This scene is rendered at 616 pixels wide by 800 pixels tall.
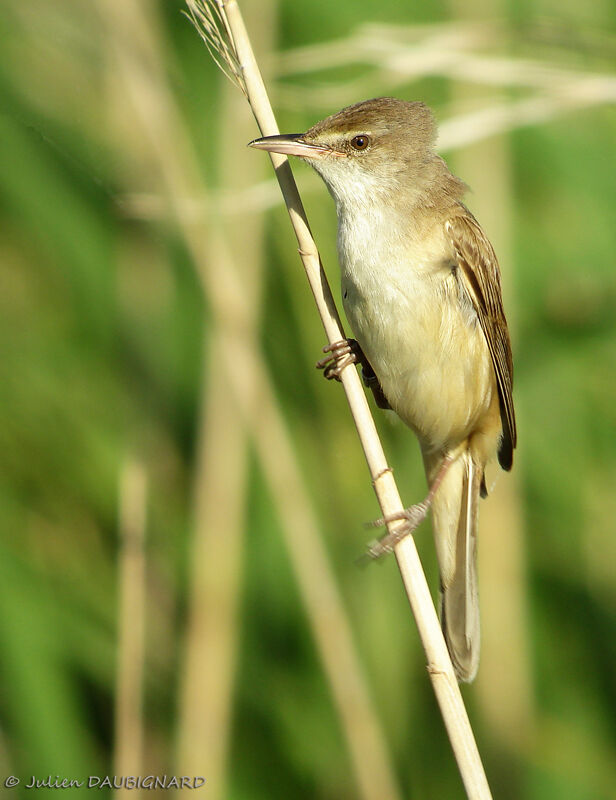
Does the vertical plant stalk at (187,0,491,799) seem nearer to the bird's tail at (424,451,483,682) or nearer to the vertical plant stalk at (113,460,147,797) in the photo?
the bird's tail at (424,451,483,682)

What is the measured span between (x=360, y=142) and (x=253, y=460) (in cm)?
99

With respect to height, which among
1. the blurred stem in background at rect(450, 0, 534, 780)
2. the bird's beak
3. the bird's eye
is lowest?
A: the blurred stem in background at rect(450, 0, 534, 780)

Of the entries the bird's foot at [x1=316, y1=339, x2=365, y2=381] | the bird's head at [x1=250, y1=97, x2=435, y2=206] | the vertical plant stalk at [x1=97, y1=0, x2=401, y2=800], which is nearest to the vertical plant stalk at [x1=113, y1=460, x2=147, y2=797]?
the vertical plant stalk at [x1=97, y1=0, x2=401, y2=800]

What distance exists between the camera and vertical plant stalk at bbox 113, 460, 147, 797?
7.81 feet

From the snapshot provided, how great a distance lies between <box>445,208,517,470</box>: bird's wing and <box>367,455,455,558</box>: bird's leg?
0.21 metres

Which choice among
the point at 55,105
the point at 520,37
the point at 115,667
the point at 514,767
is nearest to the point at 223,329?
the point at 55,105

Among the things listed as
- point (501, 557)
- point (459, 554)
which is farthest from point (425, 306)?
point (501, 557)

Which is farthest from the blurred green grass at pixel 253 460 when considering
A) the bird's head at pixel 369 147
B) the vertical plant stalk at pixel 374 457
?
the vertical plant stalk at pixel 374 457

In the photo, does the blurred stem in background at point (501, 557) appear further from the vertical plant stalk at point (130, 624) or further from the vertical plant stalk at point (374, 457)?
the vertical plant stalk at point (130, 624)

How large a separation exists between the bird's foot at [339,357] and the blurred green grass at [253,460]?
0.33m

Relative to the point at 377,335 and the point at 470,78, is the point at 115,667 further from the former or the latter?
the point at 470,78

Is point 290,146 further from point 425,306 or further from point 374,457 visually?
point 374,457

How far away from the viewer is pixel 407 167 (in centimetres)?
239

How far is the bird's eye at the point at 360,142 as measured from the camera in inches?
91.4
